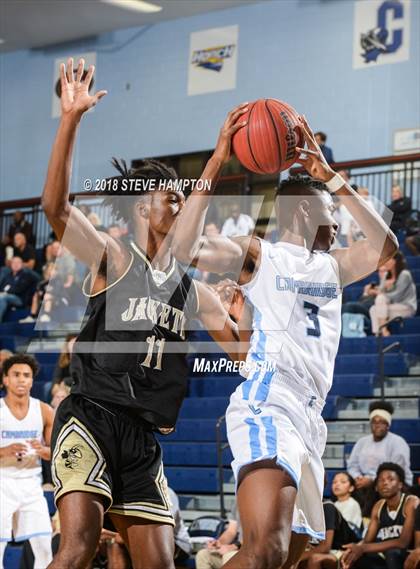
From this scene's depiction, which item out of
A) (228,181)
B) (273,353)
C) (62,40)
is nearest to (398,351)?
(228,181)

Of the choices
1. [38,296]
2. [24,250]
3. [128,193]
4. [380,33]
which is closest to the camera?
[128,193]

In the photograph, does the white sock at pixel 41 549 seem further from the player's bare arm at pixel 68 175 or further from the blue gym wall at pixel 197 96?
the blue gym wall at pixel 197 96

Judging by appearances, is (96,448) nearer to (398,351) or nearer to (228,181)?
(398,351)

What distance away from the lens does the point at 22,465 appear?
24.0 feet

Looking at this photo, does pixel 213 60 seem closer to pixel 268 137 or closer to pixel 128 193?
pixel 128 193

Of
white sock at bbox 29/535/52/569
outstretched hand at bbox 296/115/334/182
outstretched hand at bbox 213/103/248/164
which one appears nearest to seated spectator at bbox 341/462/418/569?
white sock at bbox 29/535/52/569

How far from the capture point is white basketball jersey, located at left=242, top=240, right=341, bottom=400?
12.6ft

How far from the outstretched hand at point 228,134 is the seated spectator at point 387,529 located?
4.02m

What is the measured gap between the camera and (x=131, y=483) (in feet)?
12.8

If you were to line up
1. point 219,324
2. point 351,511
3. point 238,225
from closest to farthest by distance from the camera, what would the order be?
point 219,324 → point 351,511 → point 238,225

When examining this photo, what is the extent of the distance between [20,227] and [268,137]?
11048mm

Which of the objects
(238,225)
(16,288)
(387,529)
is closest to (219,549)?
(387,529)

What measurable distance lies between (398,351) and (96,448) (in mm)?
6347

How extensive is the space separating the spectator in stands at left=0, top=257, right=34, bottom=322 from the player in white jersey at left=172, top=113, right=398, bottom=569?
31.4ft
